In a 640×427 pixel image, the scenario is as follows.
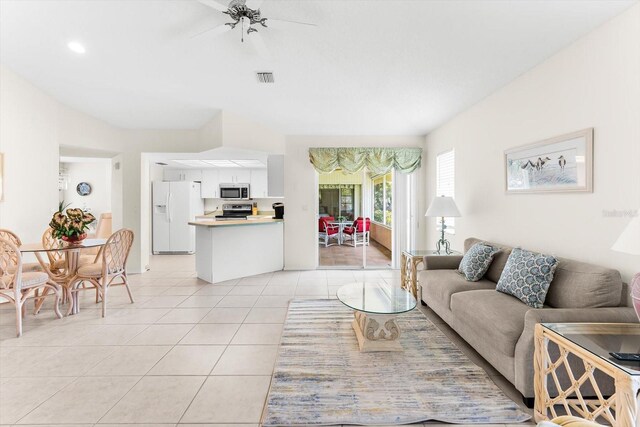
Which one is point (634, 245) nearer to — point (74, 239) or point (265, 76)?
point (265, 76)

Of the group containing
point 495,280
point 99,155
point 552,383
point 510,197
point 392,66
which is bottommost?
point 552,383

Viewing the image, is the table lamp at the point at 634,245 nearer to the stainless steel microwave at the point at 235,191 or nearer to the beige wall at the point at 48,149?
the beige wall at the point at 48,149

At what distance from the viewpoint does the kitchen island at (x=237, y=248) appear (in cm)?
477

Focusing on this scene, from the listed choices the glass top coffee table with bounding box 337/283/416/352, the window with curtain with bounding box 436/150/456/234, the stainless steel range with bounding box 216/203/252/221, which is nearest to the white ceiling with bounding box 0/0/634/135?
the window with curtain with bounding box 436/150/456/234

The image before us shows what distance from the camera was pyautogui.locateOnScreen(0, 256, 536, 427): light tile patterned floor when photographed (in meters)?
1.84

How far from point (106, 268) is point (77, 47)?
2.44 m

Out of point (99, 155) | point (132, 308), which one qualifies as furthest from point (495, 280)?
point (99, 155)

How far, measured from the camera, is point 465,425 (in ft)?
5.64

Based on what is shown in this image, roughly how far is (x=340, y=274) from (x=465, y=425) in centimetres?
362

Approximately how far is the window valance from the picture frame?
2.26m

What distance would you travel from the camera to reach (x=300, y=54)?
303 cm

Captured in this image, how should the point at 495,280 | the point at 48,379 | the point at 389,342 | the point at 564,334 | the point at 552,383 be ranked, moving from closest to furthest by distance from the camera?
the point at 564,334, the point at 552,383, the point at 48,379, the point at 389,342, the point at 495,280

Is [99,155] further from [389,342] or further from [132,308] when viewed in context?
[389,342]

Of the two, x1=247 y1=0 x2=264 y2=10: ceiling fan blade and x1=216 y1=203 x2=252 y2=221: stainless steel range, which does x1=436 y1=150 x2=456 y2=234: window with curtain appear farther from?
x1=216 y1=203 x2=252 y2=221: stainless steel range
